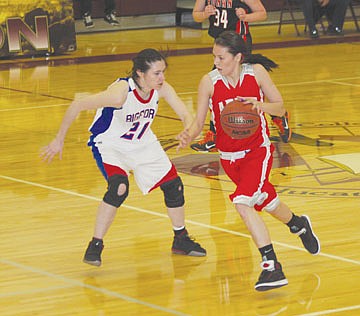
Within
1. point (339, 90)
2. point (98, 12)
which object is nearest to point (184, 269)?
point (339, 90)

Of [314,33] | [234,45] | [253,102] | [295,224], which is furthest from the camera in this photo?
[314,33]

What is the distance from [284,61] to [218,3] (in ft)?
18.3

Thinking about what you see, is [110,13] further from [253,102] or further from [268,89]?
[253,102]

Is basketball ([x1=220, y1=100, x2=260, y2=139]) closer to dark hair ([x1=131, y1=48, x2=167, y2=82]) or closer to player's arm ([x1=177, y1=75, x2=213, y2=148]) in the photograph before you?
player's arm ([x1=177, y1=75, x2=213, y2=148])

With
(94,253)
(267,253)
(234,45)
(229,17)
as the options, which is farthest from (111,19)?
(267,253)

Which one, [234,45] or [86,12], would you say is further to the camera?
[86,12]

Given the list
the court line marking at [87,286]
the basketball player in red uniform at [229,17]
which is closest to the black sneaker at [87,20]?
the basketball player in red uniform at [229,17]

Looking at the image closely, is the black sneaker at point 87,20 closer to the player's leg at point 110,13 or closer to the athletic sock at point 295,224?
the player's leg at point 110,13

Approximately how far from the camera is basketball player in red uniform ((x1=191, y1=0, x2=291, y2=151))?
9.96m

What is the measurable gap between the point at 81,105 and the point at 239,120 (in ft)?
2.98

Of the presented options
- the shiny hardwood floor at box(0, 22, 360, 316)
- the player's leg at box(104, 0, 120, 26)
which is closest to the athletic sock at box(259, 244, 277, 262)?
the shiny hardwood floor at box(0, 22, 360, 316)

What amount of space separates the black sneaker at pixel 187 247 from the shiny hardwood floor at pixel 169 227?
0.05 meters

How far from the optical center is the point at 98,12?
2070 cm

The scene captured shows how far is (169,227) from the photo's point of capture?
7363 millimetres
